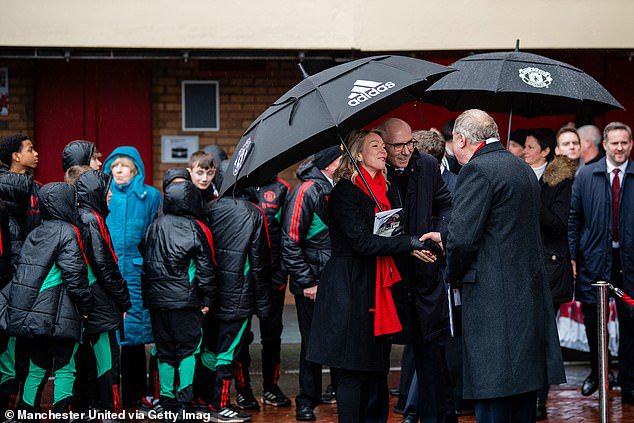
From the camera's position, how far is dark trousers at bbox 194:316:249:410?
Result: 25.5 ft

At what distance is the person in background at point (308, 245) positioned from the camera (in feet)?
25.7

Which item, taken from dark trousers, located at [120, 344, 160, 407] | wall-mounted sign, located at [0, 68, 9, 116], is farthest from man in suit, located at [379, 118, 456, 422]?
wall-mounted sign, located at [0, 68, 9, 116]

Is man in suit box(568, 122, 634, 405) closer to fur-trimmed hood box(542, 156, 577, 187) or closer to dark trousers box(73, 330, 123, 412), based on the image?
fur-trimmed hood box(542, 156, 577, 187)

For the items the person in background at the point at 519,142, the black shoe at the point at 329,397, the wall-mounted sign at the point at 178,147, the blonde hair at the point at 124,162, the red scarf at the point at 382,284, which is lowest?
the black shoe at the point at 329,397

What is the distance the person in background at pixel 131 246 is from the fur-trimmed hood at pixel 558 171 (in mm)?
3223

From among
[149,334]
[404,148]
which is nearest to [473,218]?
[404,148]

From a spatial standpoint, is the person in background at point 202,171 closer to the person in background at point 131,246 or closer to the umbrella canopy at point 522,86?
the person in background at point 131,246

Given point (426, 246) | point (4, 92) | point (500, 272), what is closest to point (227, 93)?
point (4, 92)

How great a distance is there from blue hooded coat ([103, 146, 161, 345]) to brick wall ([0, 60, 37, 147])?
3.62 m

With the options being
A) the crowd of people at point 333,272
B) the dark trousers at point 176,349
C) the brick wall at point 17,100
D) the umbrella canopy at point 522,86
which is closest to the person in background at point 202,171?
the crowd of people at point 333,272

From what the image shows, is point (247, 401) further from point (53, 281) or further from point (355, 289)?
point (355, 289)

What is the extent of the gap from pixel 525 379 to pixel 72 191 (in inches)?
132

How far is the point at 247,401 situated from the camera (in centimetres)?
827

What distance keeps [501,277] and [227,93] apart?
6727mm
